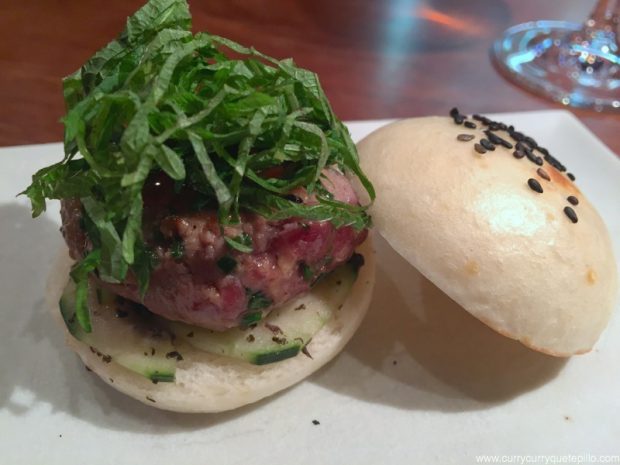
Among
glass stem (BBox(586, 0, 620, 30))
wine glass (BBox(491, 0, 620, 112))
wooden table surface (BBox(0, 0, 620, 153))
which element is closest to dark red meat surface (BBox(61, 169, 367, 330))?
wooden table surface (BBox(0, 0, 620, 153))

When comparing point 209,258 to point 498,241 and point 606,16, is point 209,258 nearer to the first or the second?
point 498,241

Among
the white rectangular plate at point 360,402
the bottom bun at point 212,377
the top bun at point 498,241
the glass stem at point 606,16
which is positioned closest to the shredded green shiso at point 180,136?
the top bun at point 498,241

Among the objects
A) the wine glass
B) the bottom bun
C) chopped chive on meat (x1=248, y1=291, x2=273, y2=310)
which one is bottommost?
the wine glass

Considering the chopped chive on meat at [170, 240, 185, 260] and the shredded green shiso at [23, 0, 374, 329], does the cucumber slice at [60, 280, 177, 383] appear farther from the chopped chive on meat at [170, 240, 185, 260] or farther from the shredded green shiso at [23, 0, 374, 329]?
the chopped chive on meat at [170, 240, 185, 260]

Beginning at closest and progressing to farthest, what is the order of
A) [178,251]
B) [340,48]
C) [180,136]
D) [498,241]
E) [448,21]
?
1. [180,136]
2. [178,251]
3. [498,241]
4. [340,48]
5. [448,21]

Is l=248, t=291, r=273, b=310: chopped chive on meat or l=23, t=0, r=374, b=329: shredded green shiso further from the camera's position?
l=248, t=291, r=273, b=310: chopped chive on meat

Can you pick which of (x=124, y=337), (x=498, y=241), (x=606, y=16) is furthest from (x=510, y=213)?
(x=606, y=16)
